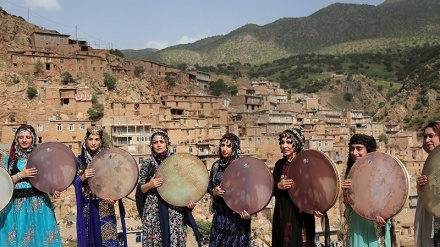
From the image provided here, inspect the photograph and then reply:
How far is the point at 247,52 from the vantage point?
164m

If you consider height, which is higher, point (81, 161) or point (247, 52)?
point (247, 52)

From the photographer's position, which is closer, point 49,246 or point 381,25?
point 49,246

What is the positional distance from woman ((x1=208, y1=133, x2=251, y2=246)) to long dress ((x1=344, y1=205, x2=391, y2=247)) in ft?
4.10

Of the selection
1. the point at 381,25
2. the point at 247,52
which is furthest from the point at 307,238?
the point at 381,25

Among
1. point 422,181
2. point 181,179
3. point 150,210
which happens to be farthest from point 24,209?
point 422,181

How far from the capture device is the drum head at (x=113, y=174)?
5676 millimetres

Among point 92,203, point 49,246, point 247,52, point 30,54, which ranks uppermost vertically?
point 247,52

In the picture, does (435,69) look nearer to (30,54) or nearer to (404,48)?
(404,48)

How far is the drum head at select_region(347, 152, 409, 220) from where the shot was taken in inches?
190

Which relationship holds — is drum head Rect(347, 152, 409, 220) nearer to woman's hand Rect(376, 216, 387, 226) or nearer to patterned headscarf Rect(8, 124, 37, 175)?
woman's hand Rect(376, 216, 387, 226)

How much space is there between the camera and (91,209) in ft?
18.8

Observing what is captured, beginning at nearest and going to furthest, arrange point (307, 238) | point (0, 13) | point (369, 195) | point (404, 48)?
point (369, 195) < point (307, 238) < point (0, 13) < point (404, 48)

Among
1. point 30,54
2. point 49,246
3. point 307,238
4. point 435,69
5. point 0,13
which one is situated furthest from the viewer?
point 435,69

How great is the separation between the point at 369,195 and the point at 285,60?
130 m
